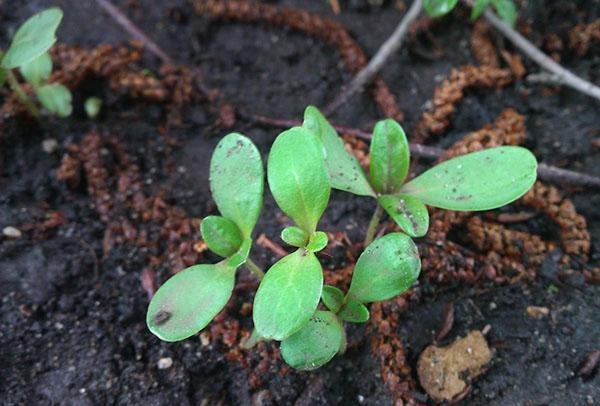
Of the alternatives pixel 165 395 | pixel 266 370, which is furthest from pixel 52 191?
pixel 266 370

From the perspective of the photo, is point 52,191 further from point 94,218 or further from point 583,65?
point 583,65

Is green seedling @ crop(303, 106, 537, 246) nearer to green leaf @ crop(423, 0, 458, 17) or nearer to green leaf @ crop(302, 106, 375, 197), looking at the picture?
green leaf @ crop(302, 106, 375, 197)

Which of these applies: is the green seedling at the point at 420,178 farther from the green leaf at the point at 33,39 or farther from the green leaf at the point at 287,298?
the green leaf at the point at 33,39

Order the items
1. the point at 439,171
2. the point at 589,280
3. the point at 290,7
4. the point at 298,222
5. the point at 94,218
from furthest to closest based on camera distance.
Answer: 1. the point at 290,7
2. the point at 94,218
3. the point at 589,280
4. the point at 439,171
5. the point at 298,222

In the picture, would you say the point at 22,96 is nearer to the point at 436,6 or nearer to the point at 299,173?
the point at 299,173

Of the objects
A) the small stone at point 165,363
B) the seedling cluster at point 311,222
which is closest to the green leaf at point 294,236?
the seedling cluster at point 311,222
